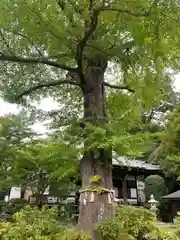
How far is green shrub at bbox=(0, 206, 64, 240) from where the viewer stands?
512 cm

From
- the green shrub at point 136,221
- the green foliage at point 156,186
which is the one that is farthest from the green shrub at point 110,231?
the green foliage at point 156,186

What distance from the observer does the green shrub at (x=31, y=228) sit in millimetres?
5117

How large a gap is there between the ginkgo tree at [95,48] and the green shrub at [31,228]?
2.71 ft

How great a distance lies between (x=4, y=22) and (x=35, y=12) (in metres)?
0.99

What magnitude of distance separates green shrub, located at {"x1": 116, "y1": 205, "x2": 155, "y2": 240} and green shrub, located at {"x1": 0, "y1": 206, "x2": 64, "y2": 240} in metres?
1.46

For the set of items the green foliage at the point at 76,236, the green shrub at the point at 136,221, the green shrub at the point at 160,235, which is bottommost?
the green shrub at the point at 160,235

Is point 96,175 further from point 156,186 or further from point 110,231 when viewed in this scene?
point 156,186

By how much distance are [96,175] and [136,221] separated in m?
1.52

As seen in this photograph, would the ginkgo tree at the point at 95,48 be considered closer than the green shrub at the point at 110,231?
Yes

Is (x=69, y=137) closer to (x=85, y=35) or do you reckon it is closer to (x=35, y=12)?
(x=85, y=35)

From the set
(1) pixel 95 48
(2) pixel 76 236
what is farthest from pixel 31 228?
(1) pixel 95 48

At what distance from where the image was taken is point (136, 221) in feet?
19.1

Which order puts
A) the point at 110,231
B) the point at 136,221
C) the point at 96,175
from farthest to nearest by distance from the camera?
the point at 136,221 → the point at 96,175 → the point at 110,231

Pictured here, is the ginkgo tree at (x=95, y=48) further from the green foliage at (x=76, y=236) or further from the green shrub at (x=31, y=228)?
the green shrub at (x=31, y=228)
